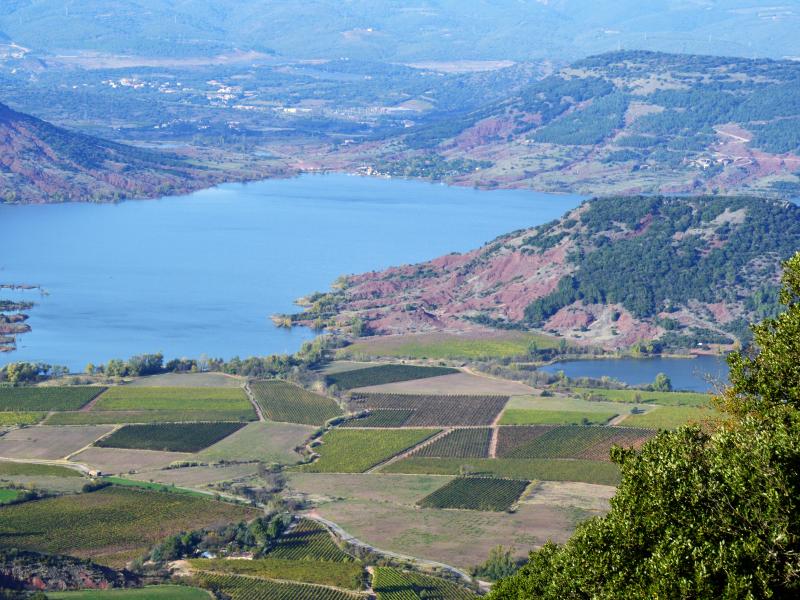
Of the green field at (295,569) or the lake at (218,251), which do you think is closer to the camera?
the green field at (295,569)

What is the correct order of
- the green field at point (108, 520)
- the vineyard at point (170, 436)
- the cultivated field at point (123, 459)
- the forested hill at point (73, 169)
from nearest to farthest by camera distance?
the green field at point (108, 520)
the cultivated field at point (123, 459)
the vineyard at point (170, 436)
the forested hill at point (73, 169)

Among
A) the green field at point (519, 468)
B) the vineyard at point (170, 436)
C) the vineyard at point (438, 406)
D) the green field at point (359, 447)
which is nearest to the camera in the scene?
the green field at point (519, 468)

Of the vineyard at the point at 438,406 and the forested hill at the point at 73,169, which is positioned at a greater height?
the forested hill at the point at 73,169

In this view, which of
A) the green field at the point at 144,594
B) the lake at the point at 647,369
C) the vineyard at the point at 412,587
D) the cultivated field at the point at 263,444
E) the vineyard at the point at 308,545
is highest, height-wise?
the green field at the point at 144,594

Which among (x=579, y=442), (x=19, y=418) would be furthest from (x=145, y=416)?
(x=579, y=442)

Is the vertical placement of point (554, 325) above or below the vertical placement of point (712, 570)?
Answer: below

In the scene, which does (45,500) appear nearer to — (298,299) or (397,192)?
(298,299)

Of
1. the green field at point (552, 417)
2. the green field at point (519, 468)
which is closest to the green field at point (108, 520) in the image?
the green field at point (519, 468)

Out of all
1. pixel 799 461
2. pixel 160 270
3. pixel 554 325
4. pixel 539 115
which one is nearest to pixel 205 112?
pixel 539 115

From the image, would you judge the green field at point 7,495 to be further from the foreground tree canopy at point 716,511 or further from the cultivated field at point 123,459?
the foreground tree canopy at point 716,511
